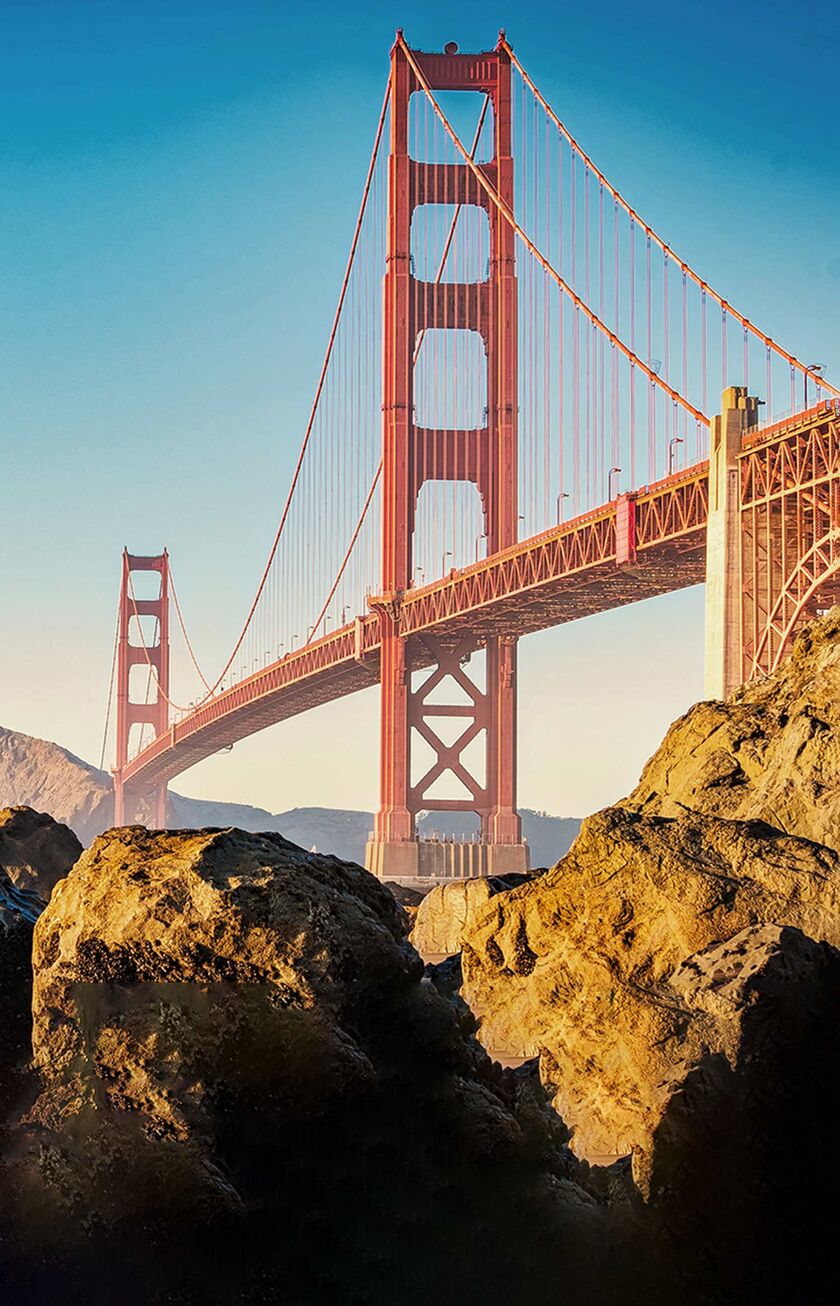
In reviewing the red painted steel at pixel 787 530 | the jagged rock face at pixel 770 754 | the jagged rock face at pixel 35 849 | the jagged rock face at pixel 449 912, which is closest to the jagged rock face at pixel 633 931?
the jagged rock face at pixel 770 754

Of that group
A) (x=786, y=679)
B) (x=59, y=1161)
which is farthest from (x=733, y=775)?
(x=59, y=1161)

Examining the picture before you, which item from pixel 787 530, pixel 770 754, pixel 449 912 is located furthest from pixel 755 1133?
pixel 787 530

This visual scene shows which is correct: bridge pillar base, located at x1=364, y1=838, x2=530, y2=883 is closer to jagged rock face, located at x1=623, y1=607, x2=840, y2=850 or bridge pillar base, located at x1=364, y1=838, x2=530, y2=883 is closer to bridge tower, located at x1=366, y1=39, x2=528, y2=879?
bridge tower, located at x1=366, y1=39, x2=528, y2=879

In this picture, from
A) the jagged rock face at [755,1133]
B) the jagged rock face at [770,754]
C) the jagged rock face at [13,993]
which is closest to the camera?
the jagged rock face at [13,993]

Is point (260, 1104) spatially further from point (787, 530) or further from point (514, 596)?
point (514, 596)

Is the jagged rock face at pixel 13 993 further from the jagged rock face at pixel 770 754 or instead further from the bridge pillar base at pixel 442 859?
the bridge pillar base at pixel 442 859
